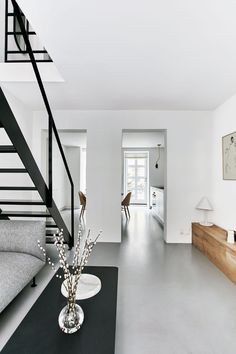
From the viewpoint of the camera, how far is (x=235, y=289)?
240cm

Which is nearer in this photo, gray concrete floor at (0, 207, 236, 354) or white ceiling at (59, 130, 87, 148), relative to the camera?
gray concrete floor at (0, 207, 236, 354)

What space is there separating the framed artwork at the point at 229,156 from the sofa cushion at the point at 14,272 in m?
3.08

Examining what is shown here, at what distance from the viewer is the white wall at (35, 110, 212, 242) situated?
161 inches

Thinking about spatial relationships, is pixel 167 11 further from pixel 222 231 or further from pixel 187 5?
pixel 222 231

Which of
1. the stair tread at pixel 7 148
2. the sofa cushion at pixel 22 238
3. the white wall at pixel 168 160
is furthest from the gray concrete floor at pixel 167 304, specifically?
the stair tread at pixel 7 148

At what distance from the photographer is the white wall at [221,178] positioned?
329 centimetres

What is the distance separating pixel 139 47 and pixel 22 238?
2.50 m

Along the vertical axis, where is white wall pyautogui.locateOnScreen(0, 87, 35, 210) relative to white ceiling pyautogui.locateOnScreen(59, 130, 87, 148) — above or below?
below

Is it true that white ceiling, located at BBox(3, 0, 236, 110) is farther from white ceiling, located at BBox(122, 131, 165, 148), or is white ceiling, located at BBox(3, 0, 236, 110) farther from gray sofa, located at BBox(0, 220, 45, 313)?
white ceiling, located at BBox(122, 131, 165, 148)

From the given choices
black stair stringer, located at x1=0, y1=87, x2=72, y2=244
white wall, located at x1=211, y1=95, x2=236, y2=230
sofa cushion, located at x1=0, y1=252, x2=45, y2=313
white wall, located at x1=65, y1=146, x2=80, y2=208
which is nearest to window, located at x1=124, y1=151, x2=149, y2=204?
white wall, located at x1=65, y1=146, x2=80, y2=208

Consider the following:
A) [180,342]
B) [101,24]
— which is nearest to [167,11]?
[101,24]

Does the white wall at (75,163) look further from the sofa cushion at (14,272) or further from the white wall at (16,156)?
the sofa cushion at (14,272)

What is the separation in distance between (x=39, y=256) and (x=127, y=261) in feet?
4.49

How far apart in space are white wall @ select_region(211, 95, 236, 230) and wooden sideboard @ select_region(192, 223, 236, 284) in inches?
9.3
